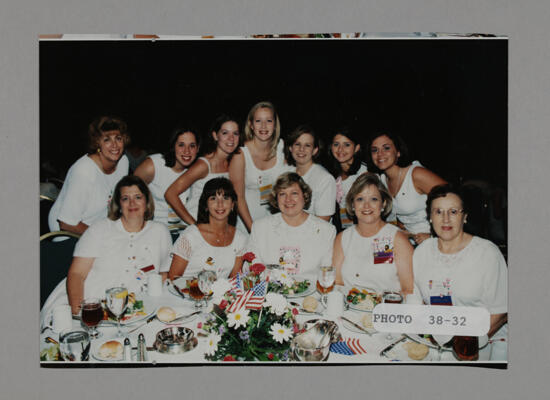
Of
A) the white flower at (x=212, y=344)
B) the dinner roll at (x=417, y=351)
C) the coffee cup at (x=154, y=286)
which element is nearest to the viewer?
the white flower at (x=212, y=344)

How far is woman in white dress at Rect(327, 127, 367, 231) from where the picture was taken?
241 centimetres

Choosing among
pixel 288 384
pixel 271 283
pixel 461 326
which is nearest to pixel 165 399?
pixel 288 384

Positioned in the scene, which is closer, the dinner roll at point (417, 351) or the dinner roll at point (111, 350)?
the dinner roll at point (111, 350)

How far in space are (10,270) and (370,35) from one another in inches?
89.7

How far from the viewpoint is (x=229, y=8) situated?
235 cm

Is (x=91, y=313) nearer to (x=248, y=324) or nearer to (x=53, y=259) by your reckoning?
(x=53, y=259)

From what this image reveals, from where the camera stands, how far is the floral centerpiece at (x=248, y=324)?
2072mm

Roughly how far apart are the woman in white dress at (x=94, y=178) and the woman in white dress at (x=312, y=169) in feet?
2.91

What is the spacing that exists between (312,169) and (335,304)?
28.0 inches

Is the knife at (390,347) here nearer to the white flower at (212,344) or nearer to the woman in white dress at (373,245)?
the woman in white dress at (373,245)

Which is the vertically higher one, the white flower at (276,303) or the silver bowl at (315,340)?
the white flower at (276,303)

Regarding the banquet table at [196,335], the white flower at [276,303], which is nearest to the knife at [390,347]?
the banquet table at [196,335]

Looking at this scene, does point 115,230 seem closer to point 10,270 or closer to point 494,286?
point 10,270

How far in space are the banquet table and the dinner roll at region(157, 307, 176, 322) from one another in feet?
0.20
